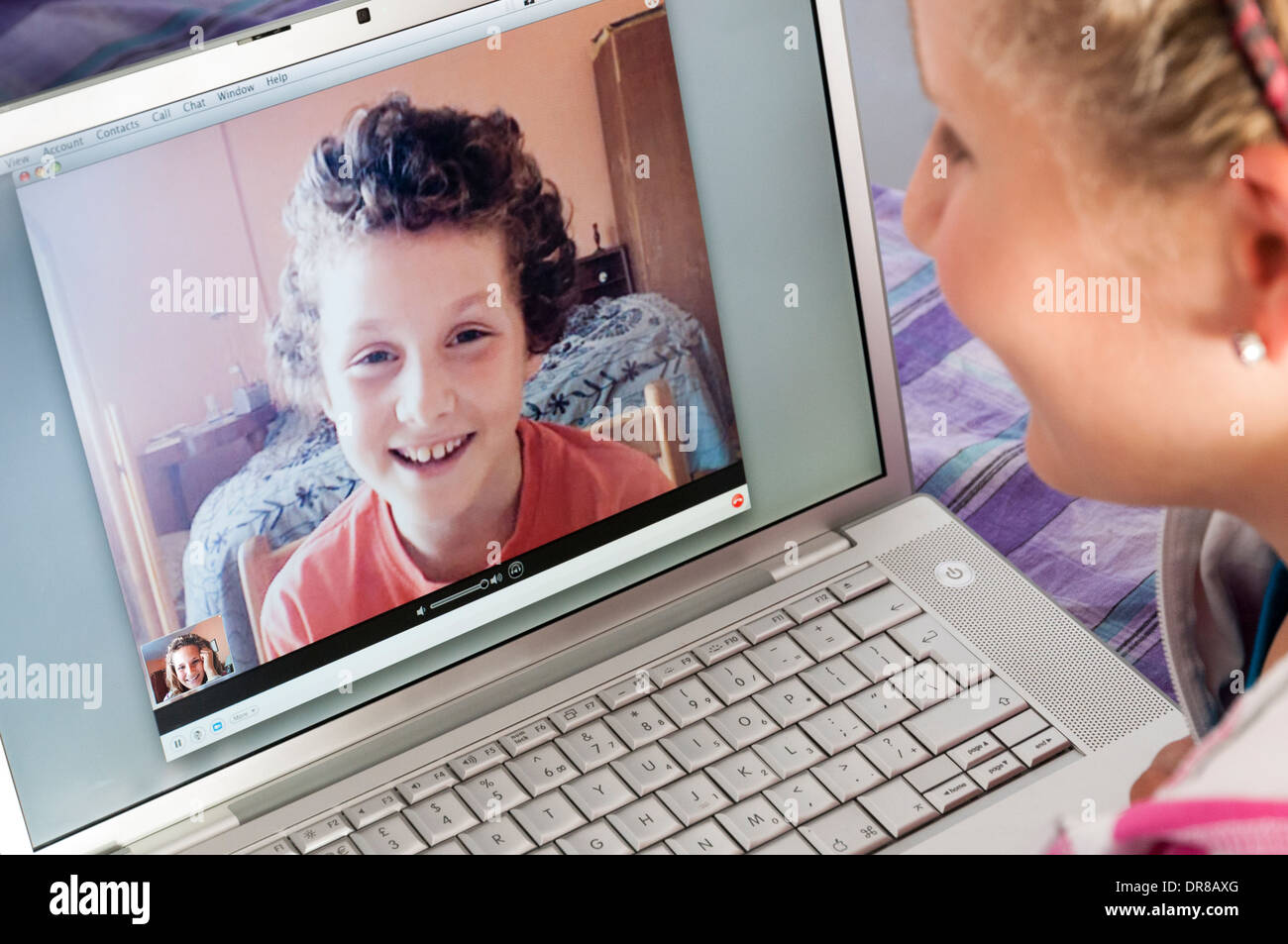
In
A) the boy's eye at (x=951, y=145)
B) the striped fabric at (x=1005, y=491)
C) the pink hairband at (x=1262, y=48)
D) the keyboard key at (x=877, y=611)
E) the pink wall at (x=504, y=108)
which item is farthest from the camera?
the striped fabric at (x=1005, y=491)

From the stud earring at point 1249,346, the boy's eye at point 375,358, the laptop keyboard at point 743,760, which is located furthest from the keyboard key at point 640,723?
the stud earring at point 1249,346

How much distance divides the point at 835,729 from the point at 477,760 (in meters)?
0.17

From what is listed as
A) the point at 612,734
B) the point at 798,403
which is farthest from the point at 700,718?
the point at 798,403

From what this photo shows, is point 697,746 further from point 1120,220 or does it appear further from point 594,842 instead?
point 1120,220

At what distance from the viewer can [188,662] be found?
552 millimetres

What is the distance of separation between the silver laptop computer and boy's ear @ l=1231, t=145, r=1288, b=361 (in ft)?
0.91

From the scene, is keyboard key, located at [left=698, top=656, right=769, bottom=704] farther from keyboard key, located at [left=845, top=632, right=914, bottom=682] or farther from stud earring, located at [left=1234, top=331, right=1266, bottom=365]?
stud earring, located at [left=1234, top=331, right=1266, bottom=365]

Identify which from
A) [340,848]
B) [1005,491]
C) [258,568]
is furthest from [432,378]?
[1005,491]

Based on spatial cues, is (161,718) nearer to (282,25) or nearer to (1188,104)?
(282,25)

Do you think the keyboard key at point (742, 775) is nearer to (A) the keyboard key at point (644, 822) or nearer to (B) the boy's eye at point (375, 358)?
(A) the keyboard key at point (644, 822)

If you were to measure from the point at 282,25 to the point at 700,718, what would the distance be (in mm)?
369

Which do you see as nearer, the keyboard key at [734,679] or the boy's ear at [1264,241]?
the boy's ear at [1264,241]

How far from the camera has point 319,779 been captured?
1.93ft

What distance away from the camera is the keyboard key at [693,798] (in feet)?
1.83
